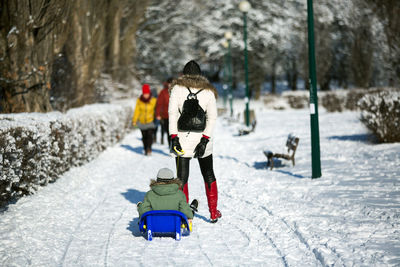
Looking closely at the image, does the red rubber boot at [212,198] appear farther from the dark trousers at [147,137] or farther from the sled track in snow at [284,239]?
the dark trousers at [147,137]

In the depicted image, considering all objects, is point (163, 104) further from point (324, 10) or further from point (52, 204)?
point (324, 10)

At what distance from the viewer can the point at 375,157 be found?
10359 mm

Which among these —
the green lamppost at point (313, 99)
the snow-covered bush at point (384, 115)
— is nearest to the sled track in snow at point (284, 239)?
the green lamppost at point (313, 99)

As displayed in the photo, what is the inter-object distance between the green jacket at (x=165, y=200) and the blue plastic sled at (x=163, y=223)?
91 millimetres

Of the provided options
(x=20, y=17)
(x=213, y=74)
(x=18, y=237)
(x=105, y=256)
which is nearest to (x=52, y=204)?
(x=18, y=237)

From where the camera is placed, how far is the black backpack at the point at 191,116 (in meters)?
5.32

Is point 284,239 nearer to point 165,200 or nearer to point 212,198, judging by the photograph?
point 212,198

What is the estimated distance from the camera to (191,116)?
17.5 ft

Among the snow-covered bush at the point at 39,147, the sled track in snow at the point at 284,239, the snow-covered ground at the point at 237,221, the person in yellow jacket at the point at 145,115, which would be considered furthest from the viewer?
the person in yellow jacket at the point at 145,115

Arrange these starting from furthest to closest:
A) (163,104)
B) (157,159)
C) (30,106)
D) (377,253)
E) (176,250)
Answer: (163,104) → (157,159) → (30,106) → (176,250) → (377,253)

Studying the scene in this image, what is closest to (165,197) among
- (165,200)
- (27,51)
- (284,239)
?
(165,200)

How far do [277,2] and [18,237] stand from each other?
4790 cm

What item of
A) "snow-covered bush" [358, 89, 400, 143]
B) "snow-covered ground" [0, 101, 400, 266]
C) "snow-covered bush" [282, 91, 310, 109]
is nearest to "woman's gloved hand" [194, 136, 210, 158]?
"snow-covered ground" [0, 101, 400, 266]

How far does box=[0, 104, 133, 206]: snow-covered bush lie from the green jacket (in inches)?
89.5
